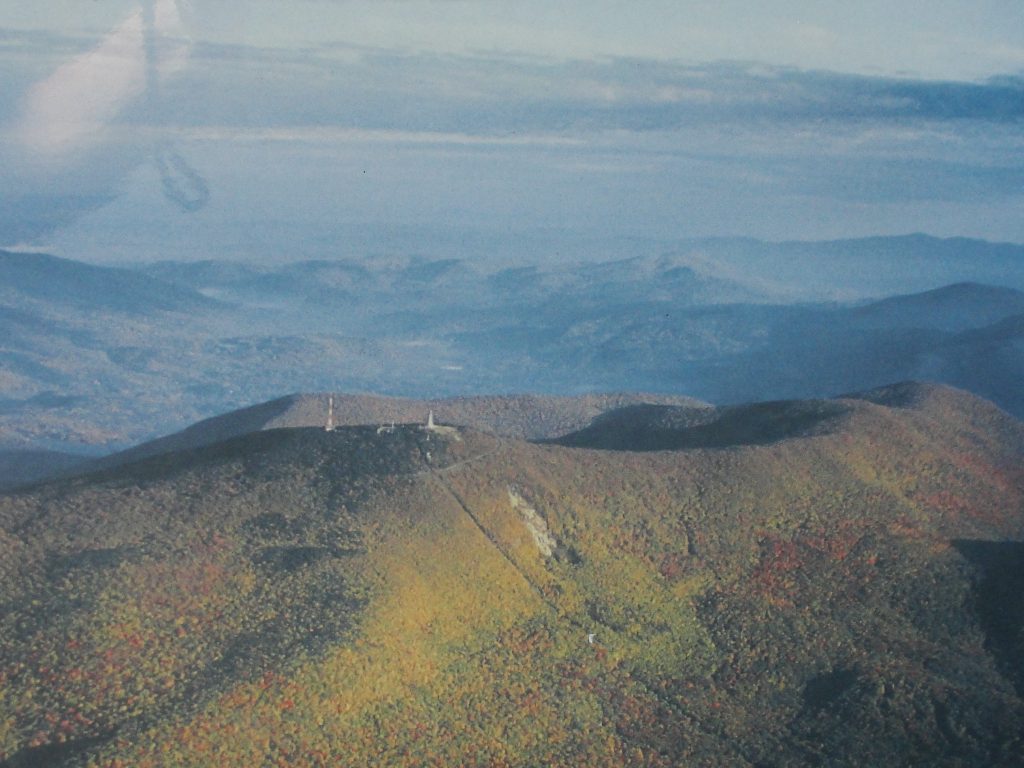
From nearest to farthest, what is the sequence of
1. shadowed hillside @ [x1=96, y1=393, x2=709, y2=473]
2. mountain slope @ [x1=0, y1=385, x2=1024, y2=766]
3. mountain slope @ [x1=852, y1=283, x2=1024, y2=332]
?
mountain slope @ [x1=0, y1=385, x2=1024, y2=766], shadowed hillside @ [x1=96, y1=393, x2=709, y2=473], mountain slope @ [x1=852, y1=283, x2=1024, y2=332]

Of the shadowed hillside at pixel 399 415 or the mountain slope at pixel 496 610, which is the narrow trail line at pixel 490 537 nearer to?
the mountain slope at pixel 496 610

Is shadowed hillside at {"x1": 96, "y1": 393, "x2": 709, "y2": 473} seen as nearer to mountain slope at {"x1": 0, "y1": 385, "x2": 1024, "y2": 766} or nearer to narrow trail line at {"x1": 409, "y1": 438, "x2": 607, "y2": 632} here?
mountain slope at {"x1": 0, "y1": 385, "x2": 1024, "y2": 766}

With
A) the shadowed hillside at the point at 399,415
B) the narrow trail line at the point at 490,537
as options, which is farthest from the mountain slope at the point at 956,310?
the narrow trail line at the point at 490,537

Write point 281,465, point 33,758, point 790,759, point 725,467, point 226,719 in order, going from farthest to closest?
point 725,467 → point 281,465 → point 790,759 → point 226,719 → point 33,758

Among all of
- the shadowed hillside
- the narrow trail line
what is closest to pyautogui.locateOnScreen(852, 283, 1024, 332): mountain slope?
the shadowed hillside

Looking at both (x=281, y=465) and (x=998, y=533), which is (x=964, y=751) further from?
(x=281, y=465)


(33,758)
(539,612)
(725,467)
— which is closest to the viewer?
(33,758)

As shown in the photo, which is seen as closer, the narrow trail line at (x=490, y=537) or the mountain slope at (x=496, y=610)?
the mountain slope at (x=496, y=610)

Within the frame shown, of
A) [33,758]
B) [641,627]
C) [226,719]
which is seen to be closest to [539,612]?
[641,627]
